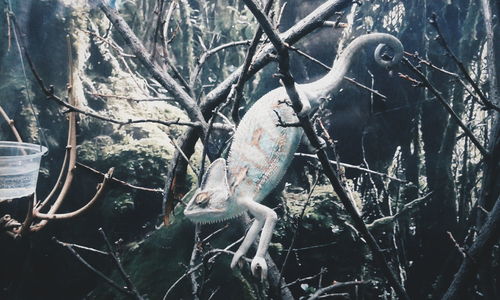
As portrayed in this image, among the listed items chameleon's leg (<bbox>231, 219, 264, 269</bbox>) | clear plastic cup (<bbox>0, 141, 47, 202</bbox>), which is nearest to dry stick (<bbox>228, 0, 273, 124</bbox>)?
chameleon's leg (<bbox>231, 219, 264, 269</bbox>)

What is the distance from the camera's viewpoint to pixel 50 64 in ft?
15.3

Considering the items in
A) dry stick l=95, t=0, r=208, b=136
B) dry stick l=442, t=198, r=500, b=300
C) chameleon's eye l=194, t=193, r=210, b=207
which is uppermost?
dry stick l=95, t=0, r=208, b=136

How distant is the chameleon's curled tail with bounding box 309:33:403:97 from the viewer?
1790 mm

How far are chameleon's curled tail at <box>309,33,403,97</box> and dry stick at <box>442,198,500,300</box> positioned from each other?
→ 2.91ft

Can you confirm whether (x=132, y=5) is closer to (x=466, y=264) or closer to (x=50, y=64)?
(x=50, y=64)

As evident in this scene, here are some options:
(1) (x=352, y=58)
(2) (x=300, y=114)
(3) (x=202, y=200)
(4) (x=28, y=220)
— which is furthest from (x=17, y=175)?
(1) (x=352, y=58)

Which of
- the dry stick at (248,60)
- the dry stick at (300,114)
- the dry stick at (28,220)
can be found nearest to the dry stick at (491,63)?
the dry stick at (300,114)

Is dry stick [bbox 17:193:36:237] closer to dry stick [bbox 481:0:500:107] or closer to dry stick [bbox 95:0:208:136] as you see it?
dry stick [bbox 95:0:208:136]

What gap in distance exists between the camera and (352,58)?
6.07 feet

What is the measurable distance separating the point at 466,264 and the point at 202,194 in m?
1.40

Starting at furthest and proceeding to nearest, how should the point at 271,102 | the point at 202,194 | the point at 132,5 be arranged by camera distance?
the point at 132,5 → the point at 271,102 → the point at 202,194

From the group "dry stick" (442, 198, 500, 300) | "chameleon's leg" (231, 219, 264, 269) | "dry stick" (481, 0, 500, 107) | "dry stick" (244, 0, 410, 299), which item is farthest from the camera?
"dry stick" (481, 0, 500, 107)

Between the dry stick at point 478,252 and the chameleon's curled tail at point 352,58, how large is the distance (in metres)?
0.89

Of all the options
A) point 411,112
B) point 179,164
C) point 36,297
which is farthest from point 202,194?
point 36,297
